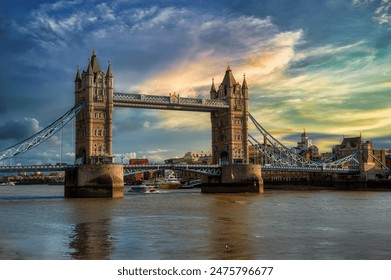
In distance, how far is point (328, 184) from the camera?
84438mm

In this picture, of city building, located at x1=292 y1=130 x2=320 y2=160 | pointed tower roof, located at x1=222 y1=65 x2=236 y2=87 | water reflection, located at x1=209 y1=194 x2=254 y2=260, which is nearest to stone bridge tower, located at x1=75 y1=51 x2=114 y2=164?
pointed tower roof, located at x1=222 y1=65 x2=236 y2=87

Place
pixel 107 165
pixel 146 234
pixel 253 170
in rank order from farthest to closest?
1. pixel 253 170
2. pixel 107 165
3. pixel 146 234

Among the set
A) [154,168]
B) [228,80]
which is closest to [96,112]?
[154,168]

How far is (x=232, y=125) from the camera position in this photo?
6956 centimetres

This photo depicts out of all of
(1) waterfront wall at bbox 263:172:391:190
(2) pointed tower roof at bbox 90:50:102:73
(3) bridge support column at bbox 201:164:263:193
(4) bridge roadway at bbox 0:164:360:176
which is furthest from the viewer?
(1) waterfront wall at bbox 263:172:391:190

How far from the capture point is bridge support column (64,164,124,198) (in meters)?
50.5

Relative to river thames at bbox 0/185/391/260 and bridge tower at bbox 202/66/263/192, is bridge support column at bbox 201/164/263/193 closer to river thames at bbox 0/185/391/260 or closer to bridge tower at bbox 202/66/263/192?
bridge tower at bbox 202/66/263/192

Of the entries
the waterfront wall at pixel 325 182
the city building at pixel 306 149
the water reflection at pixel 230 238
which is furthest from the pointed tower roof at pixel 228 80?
the city building at pixel 306 149

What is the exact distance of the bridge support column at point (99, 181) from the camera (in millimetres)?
50531

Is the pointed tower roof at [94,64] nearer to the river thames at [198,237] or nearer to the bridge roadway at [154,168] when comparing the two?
the bridge roadway at [154,168]

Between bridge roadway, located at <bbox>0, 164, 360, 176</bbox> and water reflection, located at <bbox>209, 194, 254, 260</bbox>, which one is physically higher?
bridge roadway, located at <bbox>0, 164, 360, 176</bbox>

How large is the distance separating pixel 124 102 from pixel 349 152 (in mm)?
58362

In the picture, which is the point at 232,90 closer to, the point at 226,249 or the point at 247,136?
the point at 247,136
